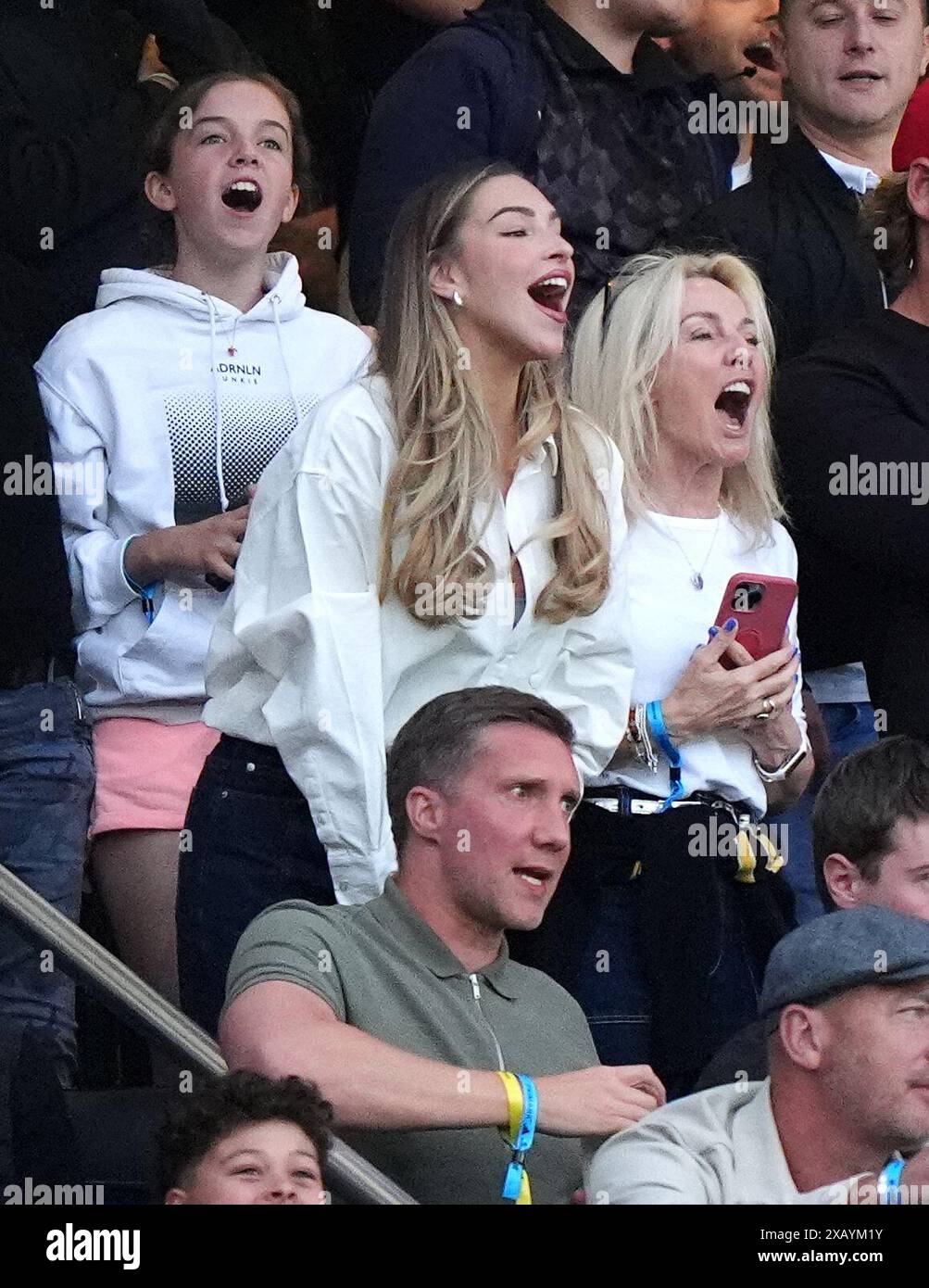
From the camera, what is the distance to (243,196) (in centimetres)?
505

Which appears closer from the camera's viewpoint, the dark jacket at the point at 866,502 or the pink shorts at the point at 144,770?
the pink shorts at the point at 144,770

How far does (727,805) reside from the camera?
15.3 feet

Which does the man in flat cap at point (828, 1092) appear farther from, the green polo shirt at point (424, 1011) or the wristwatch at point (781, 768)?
the wristwatch at point (781, 768)

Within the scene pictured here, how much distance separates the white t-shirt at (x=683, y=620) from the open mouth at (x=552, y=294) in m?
0.38

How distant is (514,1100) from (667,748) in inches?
33.4

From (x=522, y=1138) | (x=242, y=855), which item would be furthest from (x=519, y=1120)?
(x=242, y=855)

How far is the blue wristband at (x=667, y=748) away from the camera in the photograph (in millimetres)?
4629

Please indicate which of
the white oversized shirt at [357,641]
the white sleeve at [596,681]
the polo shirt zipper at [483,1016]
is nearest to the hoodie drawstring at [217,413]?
the white oversized shirt at [357,641]

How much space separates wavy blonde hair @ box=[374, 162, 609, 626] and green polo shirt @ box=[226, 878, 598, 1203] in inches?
21.7

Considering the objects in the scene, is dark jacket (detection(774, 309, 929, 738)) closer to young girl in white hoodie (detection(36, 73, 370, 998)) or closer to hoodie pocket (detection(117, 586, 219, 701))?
young girl in white hoodie (detection(36, 73, 370, 998))

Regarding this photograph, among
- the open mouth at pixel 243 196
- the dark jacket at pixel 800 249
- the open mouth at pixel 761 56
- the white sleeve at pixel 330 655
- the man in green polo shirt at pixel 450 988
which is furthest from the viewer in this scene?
the open mouth at pixel 761 56
